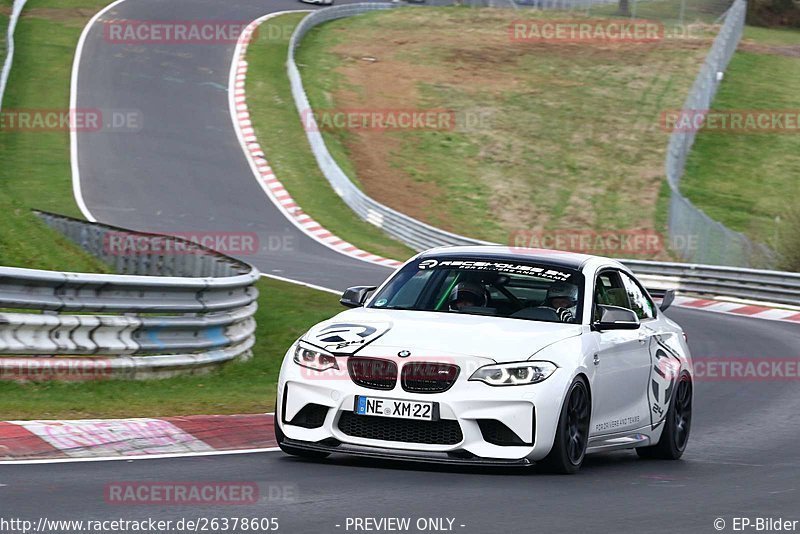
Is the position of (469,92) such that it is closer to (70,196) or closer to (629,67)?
(629,67)

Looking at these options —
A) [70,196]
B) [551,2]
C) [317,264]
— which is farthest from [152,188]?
[551,2]

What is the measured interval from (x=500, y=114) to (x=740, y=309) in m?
22.1

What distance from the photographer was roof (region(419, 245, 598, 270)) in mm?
9953

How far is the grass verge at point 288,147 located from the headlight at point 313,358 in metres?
22.1

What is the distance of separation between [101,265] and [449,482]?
31.0 feet

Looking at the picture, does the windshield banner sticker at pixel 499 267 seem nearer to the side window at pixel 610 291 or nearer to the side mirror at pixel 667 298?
the side window at pixel 610 291

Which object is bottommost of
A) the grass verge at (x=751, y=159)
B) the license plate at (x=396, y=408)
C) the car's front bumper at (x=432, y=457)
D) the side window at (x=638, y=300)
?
the grass verge at (x=751, y=159)

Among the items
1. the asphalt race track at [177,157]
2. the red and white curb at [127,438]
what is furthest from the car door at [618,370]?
the asphalt race track at [177,157]

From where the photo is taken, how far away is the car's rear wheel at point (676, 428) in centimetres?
1051

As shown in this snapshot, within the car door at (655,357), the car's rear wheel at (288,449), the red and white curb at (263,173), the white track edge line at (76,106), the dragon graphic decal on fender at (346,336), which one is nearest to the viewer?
the dragon graphic decal on fender at (346,336)

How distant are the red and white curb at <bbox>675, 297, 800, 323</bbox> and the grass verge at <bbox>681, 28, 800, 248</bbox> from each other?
4.20 m

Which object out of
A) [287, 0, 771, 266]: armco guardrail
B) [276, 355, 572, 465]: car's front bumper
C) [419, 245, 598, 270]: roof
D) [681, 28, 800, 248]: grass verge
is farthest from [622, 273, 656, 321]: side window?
[681, 28, 800, 248]: grass verge

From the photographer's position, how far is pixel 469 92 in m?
49.6

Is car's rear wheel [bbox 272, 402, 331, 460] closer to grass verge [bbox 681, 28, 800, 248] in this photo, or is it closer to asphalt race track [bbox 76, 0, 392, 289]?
asphalt race track [bbox 76, 0, 392, 289]
